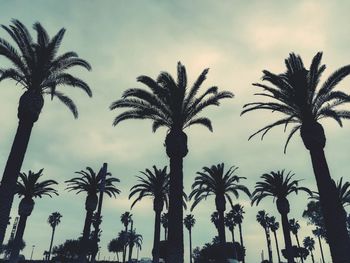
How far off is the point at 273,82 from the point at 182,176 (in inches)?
319

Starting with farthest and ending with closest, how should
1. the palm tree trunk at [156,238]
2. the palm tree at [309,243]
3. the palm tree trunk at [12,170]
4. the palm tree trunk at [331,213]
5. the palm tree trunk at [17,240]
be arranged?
the palm tree at [309,243]
the palm tree trunk at [156,238]
the palm tree trunk at [17,240]
the palm tree trunk at [12,170]
the palm tree trunk at [331,213]

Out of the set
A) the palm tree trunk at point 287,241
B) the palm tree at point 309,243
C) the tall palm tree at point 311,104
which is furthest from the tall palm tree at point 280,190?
the palm tree at point 309,243

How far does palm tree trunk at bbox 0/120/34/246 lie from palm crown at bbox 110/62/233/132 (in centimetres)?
564

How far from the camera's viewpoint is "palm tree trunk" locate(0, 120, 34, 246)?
1736 cm

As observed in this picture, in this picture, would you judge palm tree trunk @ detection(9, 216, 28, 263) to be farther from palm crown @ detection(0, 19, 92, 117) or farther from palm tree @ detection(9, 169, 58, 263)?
palm crown @ detection(0, 19, 92, 117)

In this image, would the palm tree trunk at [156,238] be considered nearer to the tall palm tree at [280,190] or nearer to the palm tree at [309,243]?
the tall palm tree at [280,190]

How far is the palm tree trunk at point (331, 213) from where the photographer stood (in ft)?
52.5

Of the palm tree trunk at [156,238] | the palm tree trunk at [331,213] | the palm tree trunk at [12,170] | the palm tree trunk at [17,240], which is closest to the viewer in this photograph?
the palm tree trunk at [331,213]

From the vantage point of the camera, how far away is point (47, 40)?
21.2 metres

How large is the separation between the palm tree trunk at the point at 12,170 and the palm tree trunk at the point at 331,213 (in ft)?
54.7

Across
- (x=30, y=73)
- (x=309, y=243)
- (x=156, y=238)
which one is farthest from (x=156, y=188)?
(x=309, y=243)

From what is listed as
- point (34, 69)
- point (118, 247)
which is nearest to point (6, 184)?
point (34, 69)

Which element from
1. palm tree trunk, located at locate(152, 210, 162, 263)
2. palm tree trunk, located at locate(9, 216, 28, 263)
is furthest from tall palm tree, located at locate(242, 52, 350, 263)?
palm tree trunk, located at locate(9, 216, 28, 263)

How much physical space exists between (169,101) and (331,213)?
37.8ft
